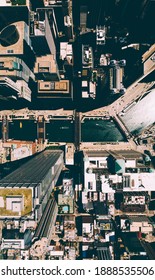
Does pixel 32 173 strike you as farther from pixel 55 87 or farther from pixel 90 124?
pixel 90 124

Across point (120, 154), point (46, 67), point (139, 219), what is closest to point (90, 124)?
point (120, 154)

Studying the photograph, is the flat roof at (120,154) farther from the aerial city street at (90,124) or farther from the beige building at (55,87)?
the beige building at (55,87)

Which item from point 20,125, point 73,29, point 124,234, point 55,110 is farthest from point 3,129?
point 124,234

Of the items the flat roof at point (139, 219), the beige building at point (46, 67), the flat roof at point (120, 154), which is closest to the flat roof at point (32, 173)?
the flat roof at point (120, 154)

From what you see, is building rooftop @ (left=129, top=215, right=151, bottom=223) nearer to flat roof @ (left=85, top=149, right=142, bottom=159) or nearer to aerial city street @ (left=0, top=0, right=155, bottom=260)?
aerial city street @ (left=0, top=0, right=155, bottom=260)
